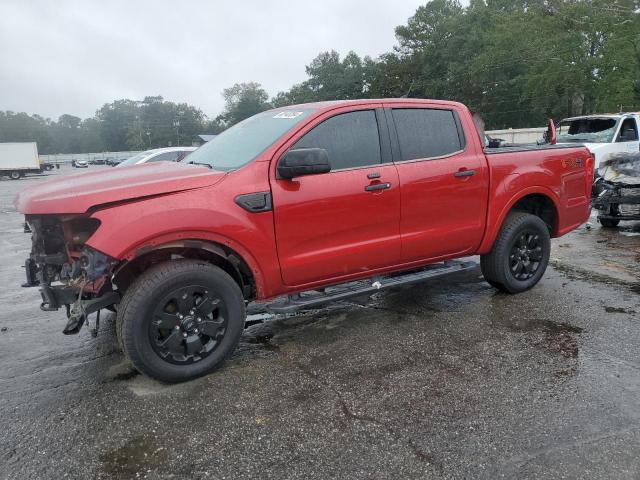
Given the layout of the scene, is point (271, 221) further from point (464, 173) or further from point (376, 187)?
point (464, 173)

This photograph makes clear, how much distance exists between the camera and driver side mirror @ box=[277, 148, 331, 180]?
138 inches

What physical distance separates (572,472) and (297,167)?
240 cm

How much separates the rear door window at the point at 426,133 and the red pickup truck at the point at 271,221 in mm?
12

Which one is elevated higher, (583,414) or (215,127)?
(215,127)

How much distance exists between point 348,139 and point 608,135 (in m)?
9.97

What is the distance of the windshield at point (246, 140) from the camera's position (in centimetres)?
382

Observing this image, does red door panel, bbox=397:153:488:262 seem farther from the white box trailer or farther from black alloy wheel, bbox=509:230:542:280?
the white box trailer

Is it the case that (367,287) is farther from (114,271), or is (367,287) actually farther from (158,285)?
(114,271)

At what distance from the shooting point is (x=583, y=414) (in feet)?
9.71

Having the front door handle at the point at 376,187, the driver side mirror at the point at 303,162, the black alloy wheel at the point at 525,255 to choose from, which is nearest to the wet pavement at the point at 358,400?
the black alloy wheel at the point at 525,255

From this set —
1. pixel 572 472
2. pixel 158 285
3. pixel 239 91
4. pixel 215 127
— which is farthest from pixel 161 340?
pixel 239 91

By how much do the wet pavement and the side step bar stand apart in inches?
15.3

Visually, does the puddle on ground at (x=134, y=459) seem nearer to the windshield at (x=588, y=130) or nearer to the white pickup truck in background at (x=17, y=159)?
the windshield at (x=588, y=130)

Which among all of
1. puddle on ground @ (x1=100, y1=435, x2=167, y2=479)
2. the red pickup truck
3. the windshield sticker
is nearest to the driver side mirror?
the red pickup truck
